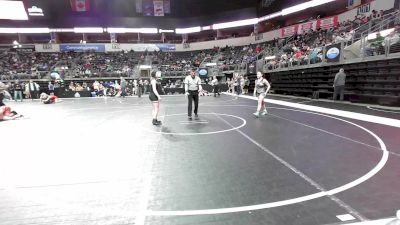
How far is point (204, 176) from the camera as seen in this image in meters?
4.25

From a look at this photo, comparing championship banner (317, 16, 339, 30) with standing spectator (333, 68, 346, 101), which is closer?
standing spectator (333, 68, 346, 101)

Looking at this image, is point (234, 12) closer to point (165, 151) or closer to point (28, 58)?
point (28, 58)

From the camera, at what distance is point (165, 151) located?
19.0ft

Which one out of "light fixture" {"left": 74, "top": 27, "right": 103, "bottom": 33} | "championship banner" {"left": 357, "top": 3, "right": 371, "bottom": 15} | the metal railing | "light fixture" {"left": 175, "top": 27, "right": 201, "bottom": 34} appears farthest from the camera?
"light fixture" {"left": 175, "top": 27, "right": 201, "bottom": 34}

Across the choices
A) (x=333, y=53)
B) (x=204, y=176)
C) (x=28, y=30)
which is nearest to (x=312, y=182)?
(x=204, y=176)

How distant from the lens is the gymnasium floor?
310 cm

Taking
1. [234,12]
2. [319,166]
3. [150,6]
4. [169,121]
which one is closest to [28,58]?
[150,6]

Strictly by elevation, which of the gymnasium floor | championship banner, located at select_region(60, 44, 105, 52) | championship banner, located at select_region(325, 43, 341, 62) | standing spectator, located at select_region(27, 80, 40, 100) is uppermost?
championship banner, located at select_region(60, 44, 105, 52)

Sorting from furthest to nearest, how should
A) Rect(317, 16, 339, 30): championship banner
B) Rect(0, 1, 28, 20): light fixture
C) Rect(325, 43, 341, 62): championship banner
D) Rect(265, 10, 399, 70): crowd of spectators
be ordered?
Rect(0, 1, 28, 20): light fixture, Rect(317, 16, 339, 30): championship banner, Rect(325, 43, 341, 62): championship banner, Rect(265, 10, 399, 70): crowd of spectators

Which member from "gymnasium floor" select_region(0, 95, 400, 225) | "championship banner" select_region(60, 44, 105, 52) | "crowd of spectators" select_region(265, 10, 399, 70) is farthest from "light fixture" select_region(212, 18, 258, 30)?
"gymnasium floor" select_region(0, 95, 400, 225)

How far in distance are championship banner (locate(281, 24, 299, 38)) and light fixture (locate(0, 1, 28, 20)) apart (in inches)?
1418

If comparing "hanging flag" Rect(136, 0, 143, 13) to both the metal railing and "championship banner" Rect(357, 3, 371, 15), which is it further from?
the metal railing

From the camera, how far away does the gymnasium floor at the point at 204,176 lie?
10.2ft

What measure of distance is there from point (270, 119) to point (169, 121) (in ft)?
11.2
